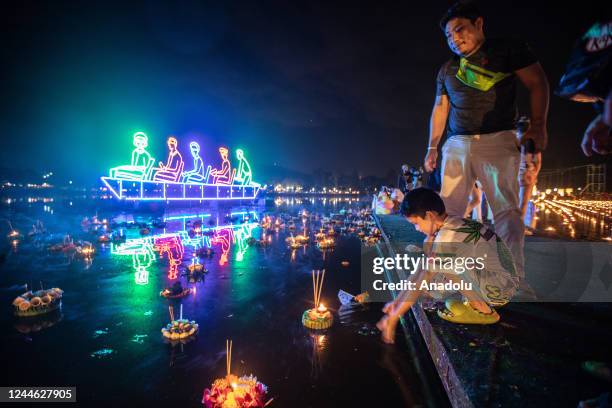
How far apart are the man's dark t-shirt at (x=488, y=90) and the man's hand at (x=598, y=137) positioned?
1.37 meters

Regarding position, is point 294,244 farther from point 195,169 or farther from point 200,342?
point 195,169

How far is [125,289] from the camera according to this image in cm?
805

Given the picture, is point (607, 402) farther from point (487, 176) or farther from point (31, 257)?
point (31, 257)

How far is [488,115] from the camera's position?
3.49 meters

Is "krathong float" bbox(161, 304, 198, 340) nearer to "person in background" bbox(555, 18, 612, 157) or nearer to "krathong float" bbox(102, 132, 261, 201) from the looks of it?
"person in background" bbox(555, 18, 612, 157)

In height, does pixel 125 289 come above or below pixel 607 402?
below

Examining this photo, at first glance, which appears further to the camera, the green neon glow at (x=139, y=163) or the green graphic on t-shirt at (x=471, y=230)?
the green neon glow at (x=139, y=163)

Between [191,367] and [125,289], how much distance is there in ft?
16.7

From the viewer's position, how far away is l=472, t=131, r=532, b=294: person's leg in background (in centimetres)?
337

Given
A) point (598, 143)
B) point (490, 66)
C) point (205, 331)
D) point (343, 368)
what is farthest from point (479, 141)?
point (205, 331)

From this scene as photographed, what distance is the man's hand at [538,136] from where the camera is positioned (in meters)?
3.22

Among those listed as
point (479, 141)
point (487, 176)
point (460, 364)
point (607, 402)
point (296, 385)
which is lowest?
point (296, 385)

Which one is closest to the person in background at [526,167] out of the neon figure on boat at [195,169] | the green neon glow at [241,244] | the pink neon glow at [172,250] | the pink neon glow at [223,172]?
the pink neon glow at [172,250]

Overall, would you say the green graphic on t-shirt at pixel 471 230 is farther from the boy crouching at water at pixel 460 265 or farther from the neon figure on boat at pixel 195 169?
the neon figure on boat at pixel 195 169
